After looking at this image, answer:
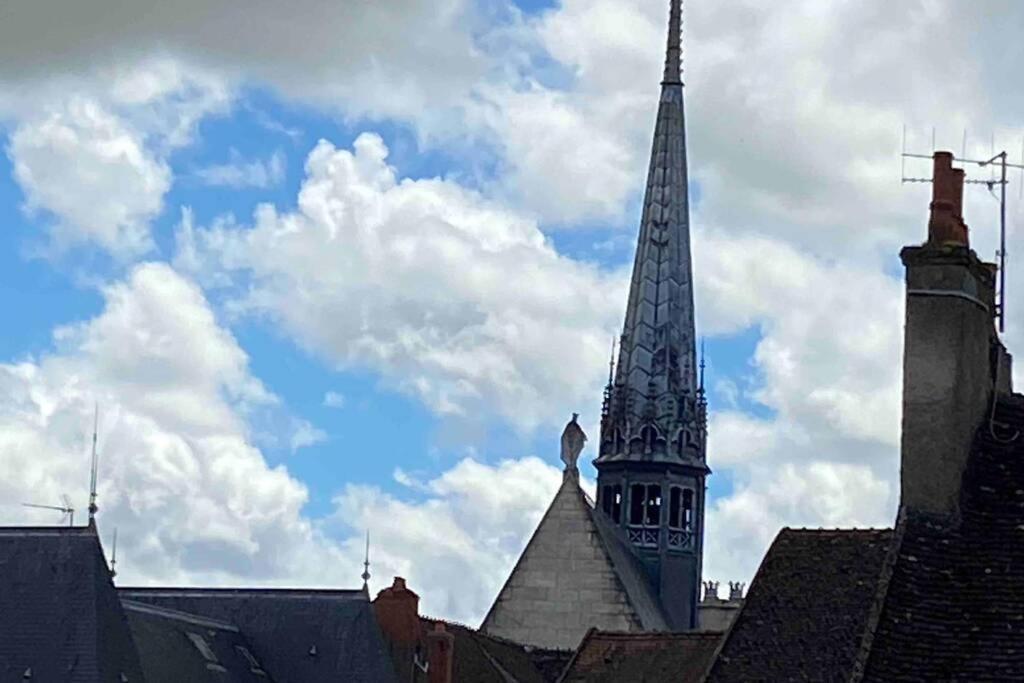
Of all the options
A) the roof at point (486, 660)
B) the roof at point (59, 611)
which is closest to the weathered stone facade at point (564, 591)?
the roof at point (486, 660)

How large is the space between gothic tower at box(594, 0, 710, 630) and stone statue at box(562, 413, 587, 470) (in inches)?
195

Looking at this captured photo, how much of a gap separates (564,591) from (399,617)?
430 inches

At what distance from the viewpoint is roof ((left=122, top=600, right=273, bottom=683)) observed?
195ft

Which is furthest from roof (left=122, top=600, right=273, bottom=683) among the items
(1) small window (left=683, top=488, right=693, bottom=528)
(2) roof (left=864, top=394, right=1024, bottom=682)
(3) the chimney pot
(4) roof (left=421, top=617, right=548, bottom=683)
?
(2) roof (left=864, top=394, right=1024, bottom=682)

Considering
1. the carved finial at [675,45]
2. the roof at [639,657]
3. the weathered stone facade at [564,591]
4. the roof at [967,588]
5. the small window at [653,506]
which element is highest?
the carved finial at [675,45]

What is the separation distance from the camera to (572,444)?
264 ft

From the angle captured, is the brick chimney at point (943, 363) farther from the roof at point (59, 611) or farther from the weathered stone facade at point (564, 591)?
the weathered stone facade at point (564, 591)

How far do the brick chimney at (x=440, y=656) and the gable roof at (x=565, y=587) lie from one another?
12.1 m

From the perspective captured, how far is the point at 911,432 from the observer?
20.1 metres

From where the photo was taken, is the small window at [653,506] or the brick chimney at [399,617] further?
the small window at [653,506]

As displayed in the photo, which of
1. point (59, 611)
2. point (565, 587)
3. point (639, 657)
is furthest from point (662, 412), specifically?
point (59, 611)

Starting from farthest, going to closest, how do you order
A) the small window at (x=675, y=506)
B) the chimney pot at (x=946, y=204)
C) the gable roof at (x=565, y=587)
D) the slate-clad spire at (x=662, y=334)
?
the slate-clad spire at (x=662, y=334), the small window at (x=675, y=506), the gable roof at (x=565, y=587), the chimney pot at (x=946, y=204)

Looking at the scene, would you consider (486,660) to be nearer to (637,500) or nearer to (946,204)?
(637,500)

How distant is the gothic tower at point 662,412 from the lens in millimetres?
85500
